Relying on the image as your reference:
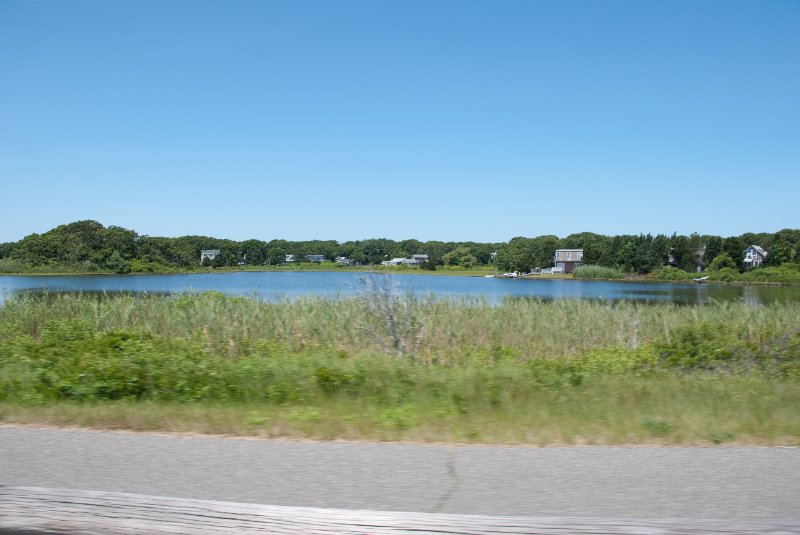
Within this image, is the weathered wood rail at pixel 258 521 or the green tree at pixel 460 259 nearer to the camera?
the weathered wood rail at pixel 258 521

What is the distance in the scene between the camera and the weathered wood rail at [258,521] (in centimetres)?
326

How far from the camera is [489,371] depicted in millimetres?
9055

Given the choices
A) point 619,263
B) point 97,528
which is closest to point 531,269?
point 619,263

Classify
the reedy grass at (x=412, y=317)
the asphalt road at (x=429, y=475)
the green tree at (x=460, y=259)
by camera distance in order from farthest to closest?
1. the green tree at (x=460, y=259)
2. the reedy grass at (x=412, y=317)
3. the asphalt road at (x=429, y=475)

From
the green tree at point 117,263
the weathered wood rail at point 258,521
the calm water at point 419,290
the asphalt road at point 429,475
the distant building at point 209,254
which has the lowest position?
the calm water at point 419,290

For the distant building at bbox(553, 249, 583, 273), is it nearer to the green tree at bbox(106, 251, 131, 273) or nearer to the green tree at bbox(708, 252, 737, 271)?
the green tree at bbox(708, 252, 737, 271)

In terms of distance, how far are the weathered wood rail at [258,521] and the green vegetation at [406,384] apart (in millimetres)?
2133

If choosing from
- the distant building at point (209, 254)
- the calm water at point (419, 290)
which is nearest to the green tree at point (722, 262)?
the calm water at point (419, 290)

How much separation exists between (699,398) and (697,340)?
7.11 m

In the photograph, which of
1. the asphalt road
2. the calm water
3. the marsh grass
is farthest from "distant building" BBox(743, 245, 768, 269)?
the asphalt road

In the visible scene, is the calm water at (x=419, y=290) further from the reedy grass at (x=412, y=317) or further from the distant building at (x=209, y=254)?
the distant building at (x=209, y=254)

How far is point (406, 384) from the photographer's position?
8281 millimetres

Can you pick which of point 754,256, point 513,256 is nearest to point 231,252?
point 513,256

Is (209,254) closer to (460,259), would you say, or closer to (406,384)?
(460,259)
